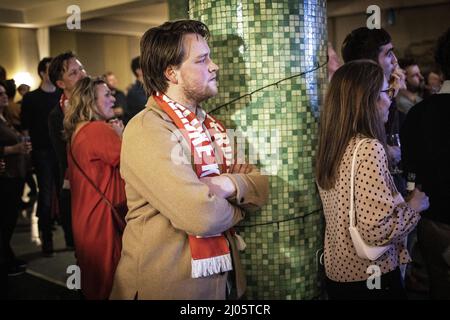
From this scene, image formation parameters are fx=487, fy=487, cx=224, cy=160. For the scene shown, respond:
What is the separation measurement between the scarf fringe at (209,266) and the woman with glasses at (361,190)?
0.49 m

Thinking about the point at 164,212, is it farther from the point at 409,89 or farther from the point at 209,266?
the point at 409,89

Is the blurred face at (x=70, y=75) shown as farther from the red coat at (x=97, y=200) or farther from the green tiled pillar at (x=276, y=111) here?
the green tiled pillar at (x=276, y=111)

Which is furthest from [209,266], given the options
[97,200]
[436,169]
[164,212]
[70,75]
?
[70,75]

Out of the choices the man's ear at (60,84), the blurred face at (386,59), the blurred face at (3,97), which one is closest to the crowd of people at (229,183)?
the blurred face at (386,59)

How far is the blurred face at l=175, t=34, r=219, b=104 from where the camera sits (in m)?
1.59

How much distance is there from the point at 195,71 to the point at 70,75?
91.3 inches

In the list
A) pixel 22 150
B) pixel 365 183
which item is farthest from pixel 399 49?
pixel 365 183

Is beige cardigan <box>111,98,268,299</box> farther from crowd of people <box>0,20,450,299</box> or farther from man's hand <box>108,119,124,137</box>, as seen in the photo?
man's hand <box>108,119,124,137</box>

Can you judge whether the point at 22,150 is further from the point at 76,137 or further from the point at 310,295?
the point at 310,295

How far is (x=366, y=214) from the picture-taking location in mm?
1695

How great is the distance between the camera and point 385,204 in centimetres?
167

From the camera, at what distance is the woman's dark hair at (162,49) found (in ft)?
5.17

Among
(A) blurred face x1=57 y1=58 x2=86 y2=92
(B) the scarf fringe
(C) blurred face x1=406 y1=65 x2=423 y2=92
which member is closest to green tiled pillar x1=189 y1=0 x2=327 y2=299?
(B) the scarf fringe
